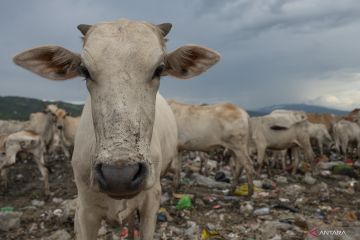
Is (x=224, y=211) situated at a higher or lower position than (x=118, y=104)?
lower

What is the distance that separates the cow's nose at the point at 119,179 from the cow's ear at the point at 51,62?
1.23 metres

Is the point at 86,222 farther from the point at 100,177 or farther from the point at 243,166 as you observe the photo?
the point at 243,166

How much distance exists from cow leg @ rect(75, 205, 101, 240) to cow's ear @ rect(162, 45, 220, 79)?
1375 mm

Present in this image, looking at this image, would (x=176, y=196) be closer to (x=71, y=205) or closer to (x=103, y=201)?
(x=71, y=205)

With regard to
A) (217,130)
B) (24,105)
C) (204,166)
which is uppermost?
(217,130)

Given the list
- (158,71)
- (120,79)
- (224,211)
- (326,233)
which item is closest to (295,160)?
(224,211)

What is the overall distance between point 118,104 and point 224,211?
5.44m

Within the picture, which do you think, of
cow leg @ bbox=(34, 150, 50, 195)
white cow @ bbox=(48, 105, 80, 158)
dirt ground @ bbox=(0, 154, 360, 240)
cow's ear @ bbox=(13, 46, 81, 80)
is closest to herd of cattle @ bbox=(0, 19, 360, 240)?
cow's ear @ bbox=(13, 46, 81, 80)

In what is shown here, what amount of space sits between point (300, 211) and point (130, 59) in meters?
5.65

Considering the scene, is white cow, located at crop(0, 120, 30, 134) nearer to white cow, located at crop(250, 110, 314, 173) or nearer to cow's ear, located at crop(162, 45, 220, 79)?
white cow, located at crop(250, 110, 314, 173)

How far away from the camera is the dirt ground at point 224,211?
5992 mm

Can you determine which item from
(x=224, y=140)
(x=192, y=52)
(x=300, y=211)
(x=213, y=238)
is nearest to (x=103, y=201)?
(x=192, y=52)

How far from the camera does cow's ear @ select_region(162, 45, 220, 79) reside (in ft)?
11.1

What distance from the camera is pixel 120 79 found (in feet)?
8.71
